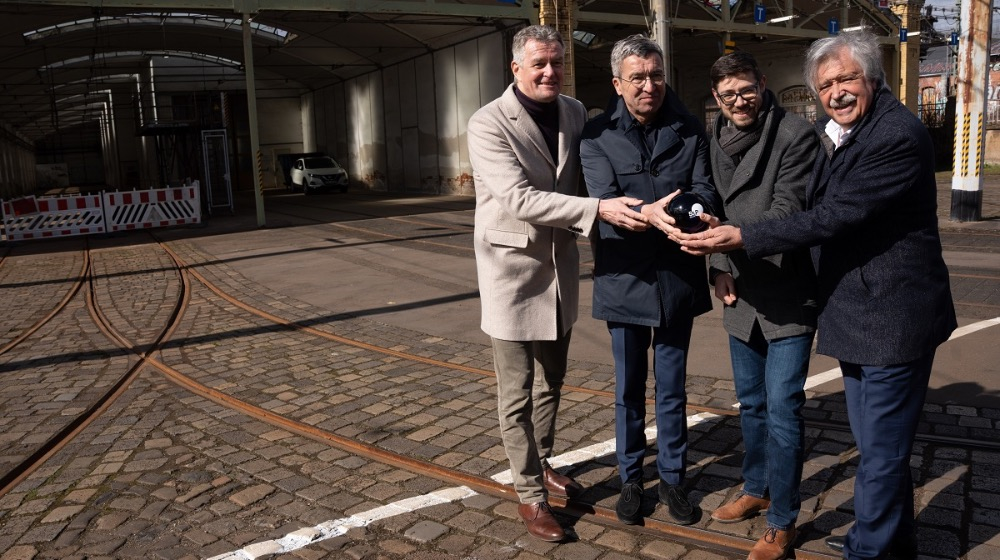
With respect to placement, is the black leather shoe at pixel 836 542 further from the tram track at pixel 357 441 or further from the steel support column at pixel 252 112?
the steel support column at pixel 252 112

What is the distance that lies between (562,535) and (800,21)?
29817mm

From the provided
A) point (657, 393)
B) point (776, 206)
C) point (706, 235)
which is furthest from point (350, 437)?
point (776, 206)

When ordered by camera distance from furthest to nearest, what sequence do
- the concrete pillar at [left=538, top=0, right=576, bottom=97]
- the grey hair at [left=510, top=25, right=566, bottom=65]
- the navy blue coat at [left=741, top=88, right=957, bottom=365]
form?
the concrete pillar at [left=538, top=0, right=576, bottom=97] → the grey hair at [left=510, top=25, right=566, bottom=65] → the navy blue coat at [left=741, top=88, right=957, bottom=365]

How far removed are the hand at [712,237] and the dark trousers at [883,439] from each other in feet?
1.91

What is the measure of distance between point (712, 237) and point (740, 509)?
1.27 m

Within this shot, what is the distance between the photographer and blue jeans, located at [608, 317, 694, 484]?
3508 millimetres

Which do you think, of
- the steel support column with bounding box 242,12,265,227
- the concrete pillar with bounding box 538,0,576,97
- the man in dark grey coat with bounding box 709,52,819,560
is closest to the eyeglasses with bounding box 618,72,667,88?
the man in dark grey coat with bounding box 709,52,819,560

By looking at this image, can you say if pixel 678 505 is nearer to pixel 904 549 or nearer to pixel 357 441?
pixel 904 549

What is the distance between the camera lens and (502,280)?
11.8ft

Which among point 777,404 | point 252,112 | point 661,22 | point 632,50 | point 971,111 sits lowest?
point 777,404

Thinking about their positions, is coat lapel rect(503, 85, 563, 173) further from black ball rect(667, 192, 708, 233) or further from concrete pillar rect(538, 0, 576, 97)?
concrete pillar rect(538, 0, 576, 97)

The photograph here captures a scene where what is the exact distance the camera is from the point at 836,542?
3.31m

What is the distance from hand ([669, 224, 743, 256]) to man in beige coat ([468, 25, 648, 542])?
46cm

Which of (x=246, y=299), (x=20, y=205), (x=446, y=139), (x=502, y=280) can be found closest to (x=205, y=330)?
(x=246, y=299)
